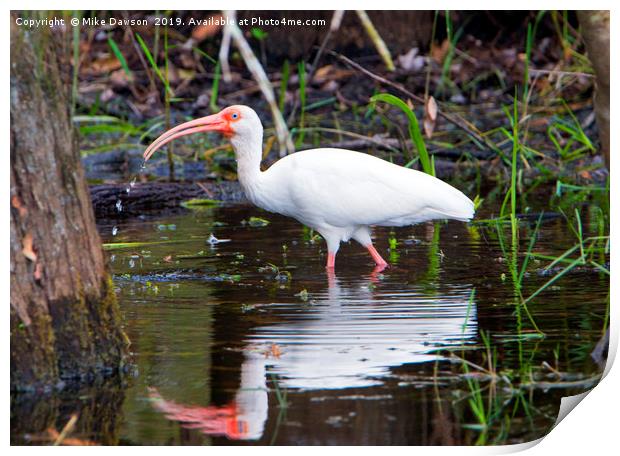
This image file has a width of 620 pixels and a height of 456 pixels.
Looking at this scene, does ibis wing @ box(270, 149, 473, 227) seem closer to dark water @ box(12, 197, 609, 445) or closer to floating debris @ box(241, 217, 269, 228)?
dark water @ box(12, 197, 609, 445)

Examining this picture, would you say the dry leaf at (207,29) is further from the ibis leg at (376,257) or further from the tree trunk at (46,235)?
the tree trunk at (46,235)

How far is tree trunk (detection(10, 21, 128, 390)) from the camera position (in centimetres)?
407

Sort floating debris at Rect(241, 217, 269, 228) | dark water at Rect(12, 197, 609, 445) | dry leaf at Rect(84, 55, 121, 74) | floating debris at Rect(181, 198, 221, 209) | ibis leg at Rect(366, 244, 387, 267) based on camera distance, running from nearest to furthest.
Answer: dark water at Rect(12, 197, 609, 445) < ibis leg at Rect(366, 244, 387, 267) < floating debris at Rect(241, 217, 269, 228) < floating debris at Rect(181, 198, 221, 209) < dry leaf at Rect(84, 55, 121, 74)

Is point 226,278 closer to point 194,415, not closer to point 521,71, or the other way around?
point 194,415

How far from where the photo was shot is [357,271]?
21.4 ft

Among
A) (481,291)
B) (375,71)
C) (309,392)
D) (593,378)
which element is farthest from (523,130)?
(309,392)

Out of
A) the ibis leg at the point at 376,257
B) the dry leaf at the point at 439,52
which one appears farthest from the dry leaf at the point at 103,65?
the ibis leg at the point at 376,257

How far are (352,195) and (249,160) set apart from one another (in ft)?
2.49

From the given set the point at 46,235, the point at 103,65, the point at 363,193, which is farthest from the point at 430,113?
the point at 46,235

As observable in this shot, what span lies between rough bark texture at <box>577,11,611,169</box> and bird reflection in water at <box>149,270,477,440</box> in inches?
41.1

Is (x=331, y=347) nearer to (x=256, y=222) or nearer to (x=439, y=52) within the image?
(x=256, y=222)

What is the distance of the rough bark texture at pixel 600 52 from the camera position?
15.8ft

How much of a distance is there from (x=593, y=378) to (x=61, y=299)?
217cm

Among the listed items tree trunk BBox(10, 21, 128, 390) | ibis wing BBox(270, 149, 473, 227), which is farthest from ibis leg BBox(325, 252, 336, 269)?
tree trunk BBox(10, 21, 128, 390)
